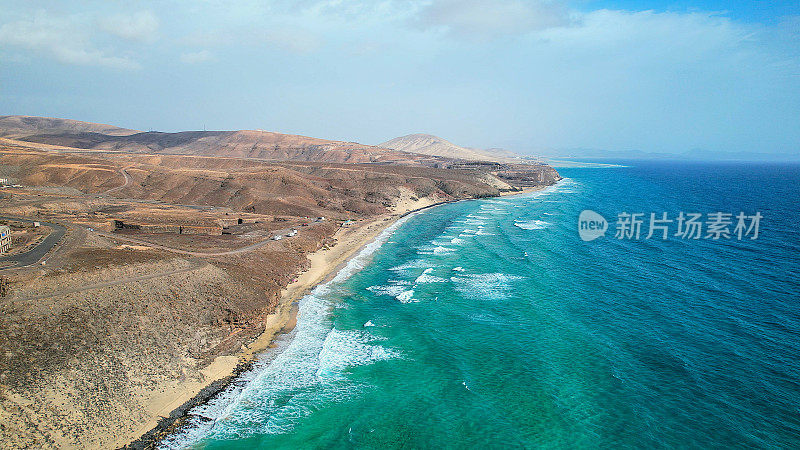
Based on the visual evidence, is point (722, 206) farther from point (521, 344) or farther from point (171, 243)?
point (171, 243)

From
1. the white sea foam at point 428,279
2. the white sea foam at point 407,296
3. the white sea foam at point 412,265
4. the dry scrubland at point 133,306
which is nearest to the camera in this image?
the dry scrubland at point 133,306

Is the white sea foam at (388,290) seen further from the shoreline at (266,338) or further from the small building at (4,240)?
the small building at (4,240)

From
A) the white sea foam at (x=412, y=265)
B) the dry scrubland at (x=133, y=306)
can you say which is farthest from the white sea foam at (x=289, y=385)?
the white sea foam at (x=412, y=265)

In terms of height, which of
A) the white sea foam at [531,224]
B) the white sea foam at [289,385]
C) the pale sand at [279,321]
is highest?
the white sea foam at [531,224]

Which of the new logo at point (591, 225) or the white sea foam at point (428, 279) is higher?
the new logo at point (591, 225)

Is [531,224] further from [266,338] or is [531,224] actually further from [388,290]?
[266,338]

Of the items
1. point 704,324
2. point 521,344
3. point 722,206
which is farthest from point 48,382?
point 722,206
